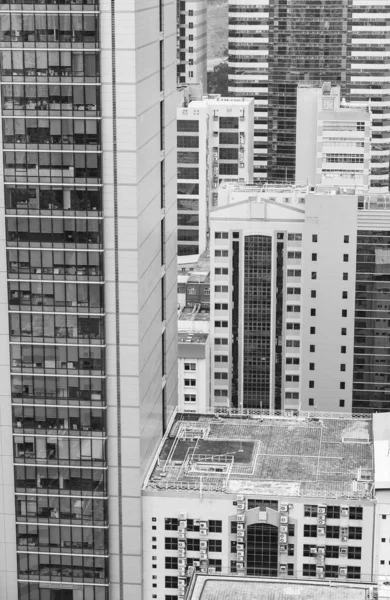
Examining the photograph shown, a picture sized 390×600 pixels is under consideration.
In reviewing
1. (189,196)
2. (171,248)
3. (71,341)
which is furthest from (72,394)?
(189,196)

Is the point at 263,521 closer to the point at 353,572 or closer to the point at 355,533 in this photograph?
the point at 355,533

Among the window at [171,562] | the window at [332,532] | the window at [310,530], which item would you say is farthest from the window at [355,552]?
the window at [171,562]

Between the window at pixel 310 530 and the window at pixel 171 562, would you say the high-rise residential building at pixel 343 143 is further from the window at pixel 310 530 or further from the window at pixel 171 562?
the window at pixel 171 562

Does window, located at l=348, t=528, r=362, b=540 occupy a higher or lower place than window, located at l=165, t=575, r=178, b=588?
higher

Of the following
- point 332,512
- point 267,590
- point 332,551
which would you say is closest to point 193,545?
point 332,551

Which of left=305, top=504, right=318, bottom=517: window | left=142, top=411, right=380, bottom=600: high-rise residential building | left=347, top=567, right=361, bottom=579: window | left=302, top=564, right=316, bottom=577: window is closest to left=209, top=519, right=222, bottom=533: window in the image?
left=142, top=411, right=380, bottom=600: high-rise residential building

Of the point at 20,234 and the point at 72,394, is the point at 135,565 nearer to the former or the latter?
the point at 72,394

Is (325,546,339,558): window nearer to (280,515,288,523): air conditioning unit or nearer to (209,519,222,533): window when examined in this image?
(280,515,288,523): air conditioning unit
